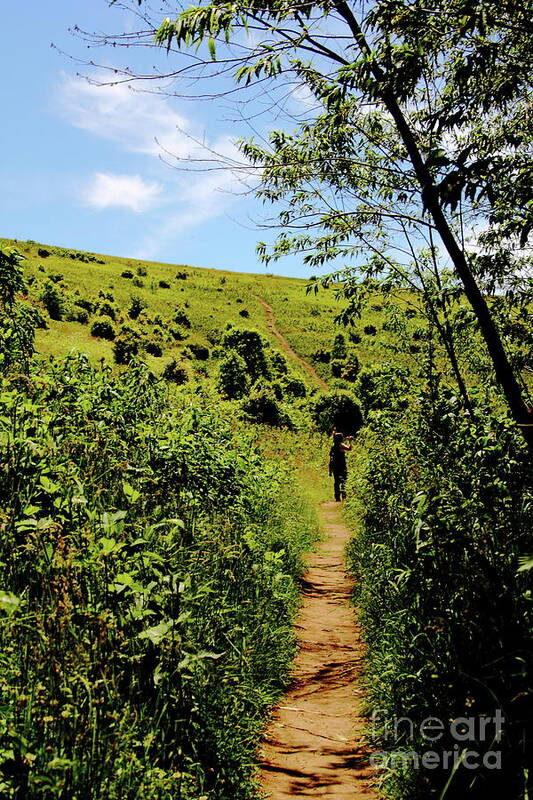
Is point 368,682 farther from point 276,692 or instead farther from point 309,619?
point 309,619

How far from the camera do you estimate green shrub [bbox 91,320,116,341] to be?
3319cm

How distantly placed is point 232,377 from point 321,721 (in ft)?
87.3

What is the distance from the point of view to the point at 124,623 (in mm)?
2717

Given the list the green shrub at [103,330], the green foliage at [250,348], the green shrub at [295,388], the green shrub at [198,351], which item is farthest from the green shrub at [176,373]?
the green shrub at [295,388]

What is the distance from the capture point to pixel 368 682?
4.15m

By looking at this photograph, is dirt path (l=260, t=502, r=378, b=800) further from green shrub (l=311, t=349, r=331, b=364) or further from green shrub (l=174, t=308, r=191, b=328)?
green shrub (l=311, t=349, r=331, b=364)

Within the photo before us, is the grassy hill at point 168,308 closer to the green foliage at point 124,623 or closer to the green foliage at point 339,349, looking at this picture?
the green foliage at point 339,349

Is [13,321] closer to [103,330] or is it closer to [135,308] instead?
[103,330]

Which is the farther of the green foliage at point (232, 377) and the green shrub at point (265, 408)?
the green foliage at point (232, 377)

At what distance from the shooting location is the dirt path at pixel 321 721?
3.01 metres

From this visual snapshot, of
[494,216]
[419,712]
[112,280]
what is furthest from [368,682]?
[112,280]

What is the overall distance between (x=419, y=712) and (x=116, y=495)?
290cm

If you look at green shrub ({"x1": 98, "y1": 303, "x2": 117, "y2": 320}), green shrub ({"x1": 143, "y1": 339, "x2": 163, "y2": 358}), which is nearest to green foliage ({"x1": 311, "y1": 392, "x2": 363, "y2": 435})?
green shrub ({"x1": 143, "y1": 339, "x2": 163, "y2": 358})

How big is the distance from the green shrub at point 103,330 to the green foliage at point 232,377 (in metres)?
9.04
